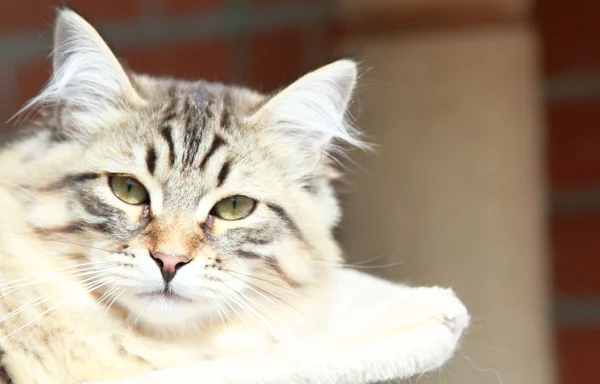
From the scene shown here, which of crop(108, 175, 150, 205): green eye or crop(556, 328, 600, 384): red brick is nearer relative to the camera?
crop(108, 175, 150, 205): green eye

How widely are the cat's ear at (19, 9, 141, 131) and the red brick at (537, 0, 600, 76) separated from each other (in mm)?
1462

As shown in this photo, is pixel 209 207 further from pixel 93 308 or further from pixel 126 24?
pixel 126 24

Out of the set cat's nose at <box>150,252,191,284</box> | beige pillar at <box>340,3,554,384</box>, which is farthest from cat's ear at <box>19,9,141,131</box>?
beige pillar at <box>340,3,554,384</box>

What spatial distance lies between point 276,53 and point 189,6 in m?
0.30

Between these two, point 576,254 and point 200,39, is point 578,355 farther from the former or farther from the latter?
point 200,39

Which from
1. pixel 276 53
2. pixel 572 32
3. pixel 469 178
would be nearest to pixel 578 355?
pixel 469 178

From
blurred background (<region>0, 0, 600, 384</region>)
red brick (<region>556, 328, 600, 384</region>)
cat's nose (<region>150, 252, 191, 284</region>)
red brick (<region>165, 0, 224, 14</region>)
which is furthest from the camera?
red brick (<region>165, 0, 224, 14</region>)

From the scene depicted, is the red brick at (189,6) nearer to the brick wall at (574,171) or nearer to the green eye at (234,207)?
the brick wall at (574,171)

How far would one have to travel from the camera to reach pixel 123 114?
113 centimetres

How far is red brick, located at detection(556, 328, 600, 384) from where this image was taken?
7.13 feet

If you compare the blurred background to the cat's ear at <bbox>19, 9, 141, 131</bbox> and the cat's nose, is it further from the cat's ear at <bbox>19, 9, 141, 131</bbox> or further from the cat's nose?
the cat's nose

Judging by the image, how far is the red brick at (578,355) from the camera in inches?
85.6

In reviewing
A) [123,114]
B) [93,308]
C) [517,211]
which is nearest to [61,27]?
[123,114]

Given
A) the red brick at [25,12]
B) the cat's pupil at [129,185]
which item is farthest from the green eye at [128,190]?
the red brick at [25,12]
